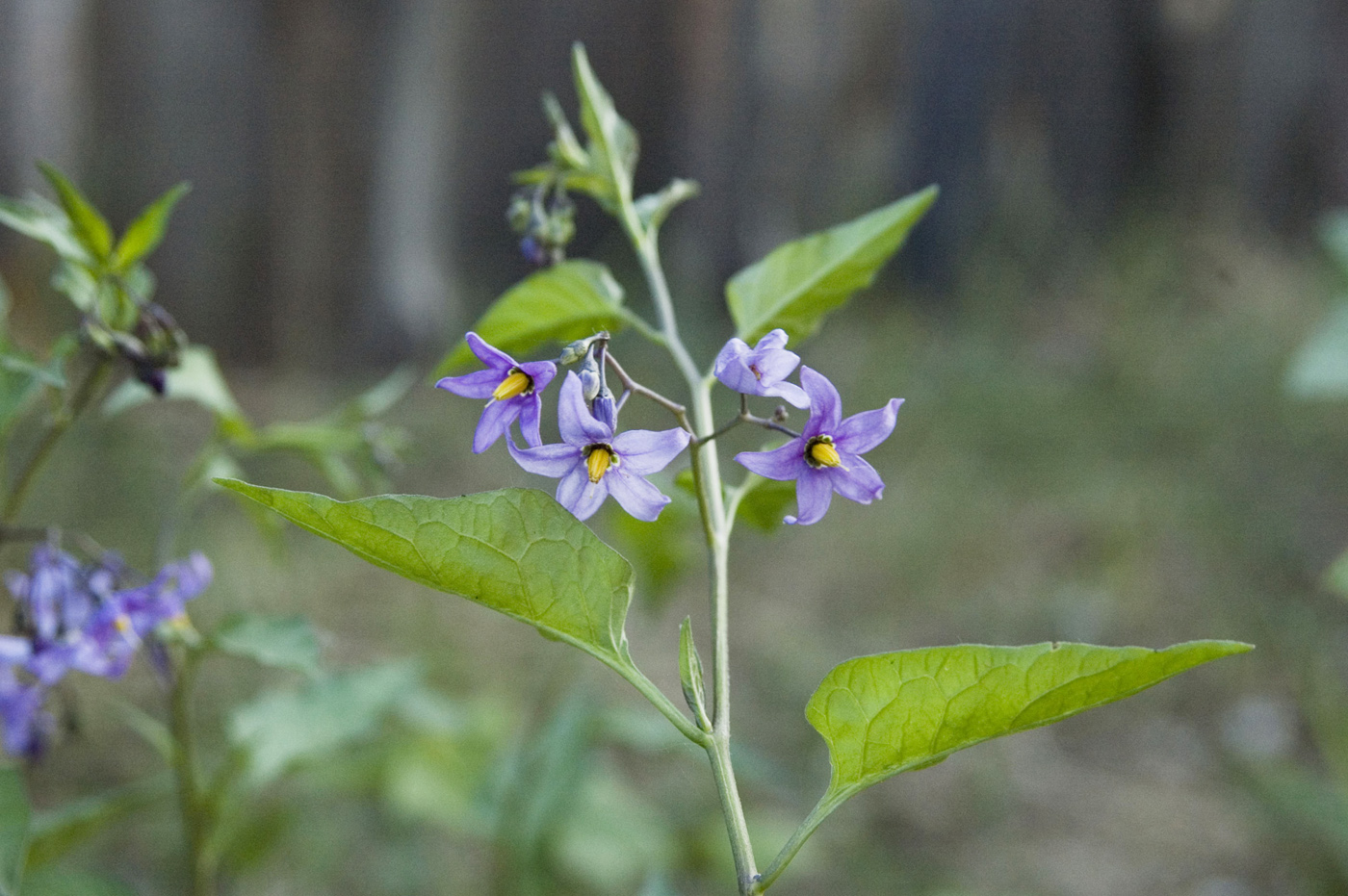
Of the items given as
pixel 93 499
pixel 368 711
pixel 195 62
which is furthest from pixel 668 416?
pixel 195 62

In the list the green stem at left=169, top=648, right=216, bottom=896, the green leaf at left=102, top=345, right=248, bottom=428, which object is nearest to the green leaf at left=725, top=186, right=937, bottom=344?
the green leaf at left=102, top=345, right=248, bottom=428

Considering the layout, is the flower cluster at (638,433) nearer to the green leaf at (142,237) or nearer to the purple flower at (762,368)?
the purple flower at (762,368)

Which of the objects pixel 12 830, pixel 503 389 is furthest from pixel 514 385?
pixel 12 830

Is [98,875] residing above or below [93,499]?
above

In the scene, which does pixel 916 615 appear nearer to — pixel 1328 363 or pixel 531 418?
pixel 1328 363

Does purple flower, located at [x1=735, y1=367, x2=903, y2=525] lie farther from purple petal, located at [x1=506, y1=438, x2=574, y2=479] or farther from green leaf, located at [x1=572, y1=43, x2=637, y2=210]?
green leaf, located at [x1=572, y1=43, x2=637, y2=210]

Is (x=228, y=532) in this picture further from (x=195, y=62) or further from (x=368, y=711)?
(x=195, y=62)

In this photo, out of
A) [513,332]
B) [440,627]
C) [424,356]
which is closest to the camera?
[513,332]

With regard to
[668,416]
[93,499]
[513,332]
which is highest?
[513,332]
